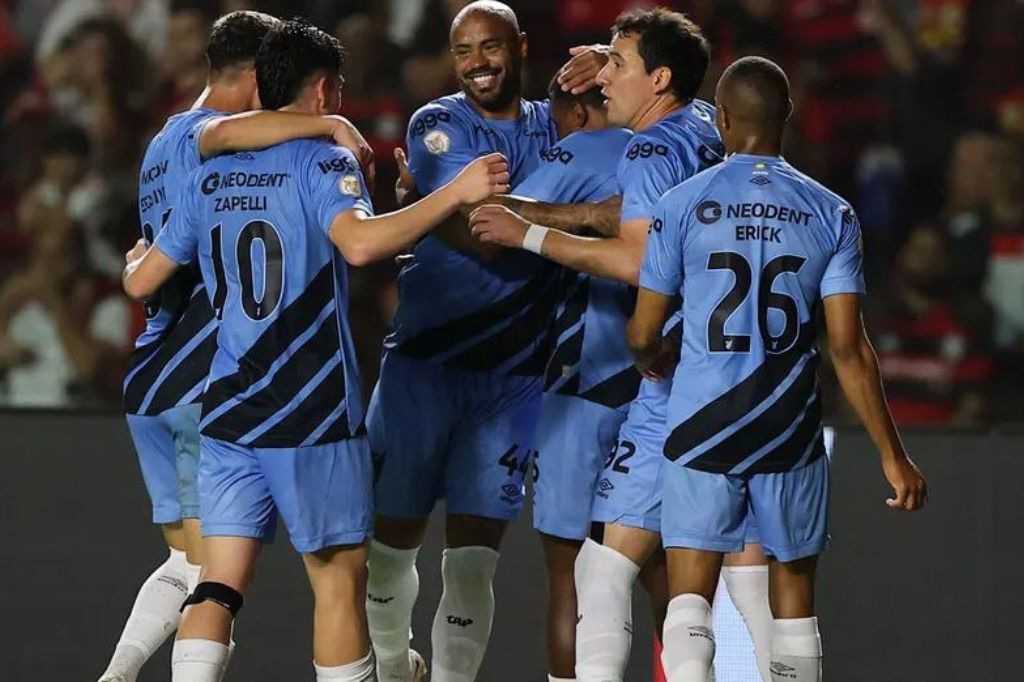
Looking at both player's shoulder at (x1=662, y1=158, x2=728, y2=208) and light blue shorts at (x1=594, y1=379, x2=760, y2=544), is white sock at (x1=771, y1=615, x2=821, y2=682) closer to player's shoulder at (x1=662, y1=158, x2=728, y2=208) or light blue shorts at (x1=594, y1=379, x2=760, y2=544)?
light blue shorts at (x1=594, y1=379, x2=760, y2=544)

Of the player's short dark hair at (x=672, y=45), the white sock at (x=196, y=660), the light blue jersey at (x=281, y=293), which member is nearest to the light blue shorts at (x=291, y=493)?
the light blue jersey at (x=281, y=293)

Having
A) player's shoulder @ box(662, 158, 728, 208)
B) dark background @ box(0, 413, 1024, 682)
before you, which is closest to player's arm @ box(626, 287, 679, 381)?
player's shoulder @ box(662, 158, 728, 208)

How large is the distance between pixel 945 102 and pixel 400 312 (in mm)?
3904

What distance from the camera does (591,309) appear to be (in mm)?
4469

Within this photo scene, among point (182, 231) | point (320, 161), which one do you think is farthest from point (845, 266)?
point (182, 231)

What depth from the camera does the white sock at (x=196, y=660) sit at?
12.5 feet

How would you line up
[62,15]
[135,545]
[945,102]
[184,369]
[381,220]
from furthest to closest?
[62,15] < [945,102] < [135,545] < [184,369] < [381,220]

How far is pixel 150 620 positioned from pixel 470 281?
1.29 meters

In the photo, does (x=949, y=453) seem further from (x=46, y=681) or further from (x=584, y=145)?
(x=46, y=681)

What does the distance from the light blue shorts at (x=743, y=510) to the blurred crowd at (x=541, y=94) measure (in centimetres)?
362

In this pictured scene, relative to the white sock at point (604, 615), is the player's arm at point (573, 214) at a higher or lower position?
higher

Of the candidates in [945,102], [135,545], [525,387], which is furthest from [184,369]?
[945,102]

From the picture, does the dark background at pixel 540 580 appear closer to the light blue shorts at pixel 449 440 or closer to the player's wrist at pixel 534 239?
the light blue shorts at pixel 449 440

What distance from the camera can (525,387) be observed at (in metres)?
4.77
